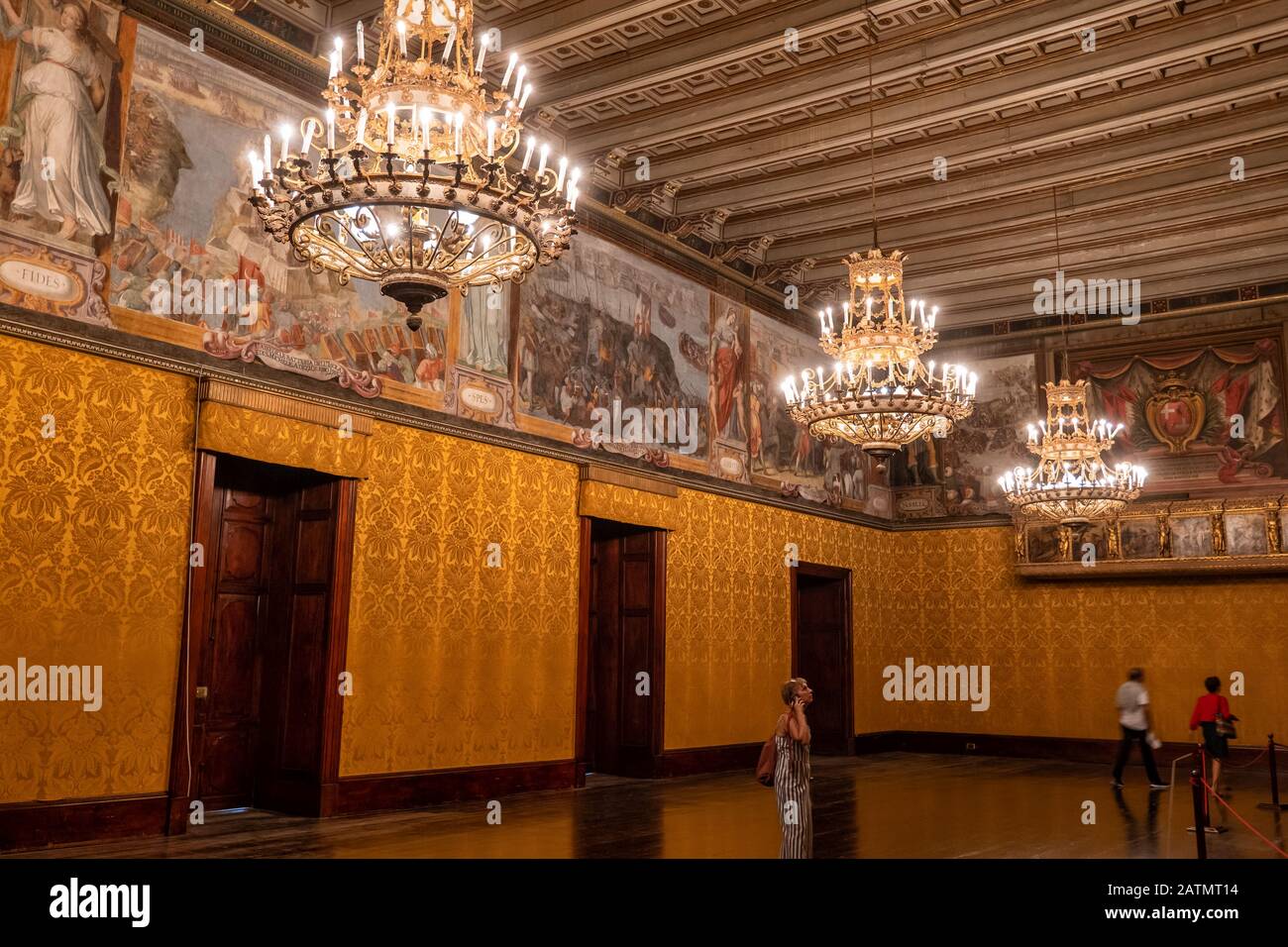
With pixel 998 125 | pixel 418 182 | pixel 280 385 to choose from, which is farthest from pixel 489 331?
pixel 418 182

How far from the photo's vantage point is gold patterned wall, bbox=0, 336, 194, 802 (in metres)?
7.61

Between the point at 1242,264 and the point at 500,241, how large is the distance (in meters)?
14.4

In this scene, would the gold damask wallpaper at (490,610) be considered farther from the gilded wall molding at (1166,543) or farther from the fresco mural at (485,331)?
the fresco mural at (485,331)

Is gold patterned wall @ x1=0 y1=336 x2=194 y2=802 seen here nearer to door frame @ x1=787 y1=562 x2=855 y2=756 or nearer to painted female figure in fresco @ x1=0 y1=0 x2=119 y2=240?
painted female figure in fresco @ x1=0 y1=0 x2=119 y2=240

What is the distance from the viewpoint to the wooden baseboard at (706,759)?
13500 millimetres

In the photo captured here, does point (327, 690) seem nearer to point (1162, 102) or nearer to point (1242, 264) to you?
point (1162, 102)

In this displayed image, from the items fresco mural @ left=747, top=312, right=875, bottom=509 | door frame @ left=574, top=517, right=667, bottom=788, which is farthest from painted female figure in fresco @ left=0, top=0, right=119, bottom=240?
fresco mural @ left=747, top=312, right=875, bottom=509

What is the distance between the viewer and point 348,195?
16.5 feet

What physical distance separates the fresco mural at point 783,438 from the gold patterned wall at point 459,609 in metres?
4.55

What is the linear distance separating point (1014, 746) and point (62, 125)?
16246mm

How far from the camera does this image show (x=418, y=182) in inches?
194

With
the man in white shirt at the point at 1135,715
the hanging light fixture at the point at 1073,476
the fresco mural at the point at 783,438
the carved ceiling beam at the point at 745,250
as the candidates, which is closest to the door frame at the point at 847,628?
the fresco mural at the point at 783,438

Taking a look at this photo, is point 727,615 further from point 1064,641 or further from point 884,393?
point 884,393

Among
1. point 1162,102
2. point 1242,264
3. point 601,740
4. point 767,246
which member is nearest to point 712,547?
point 601,740
